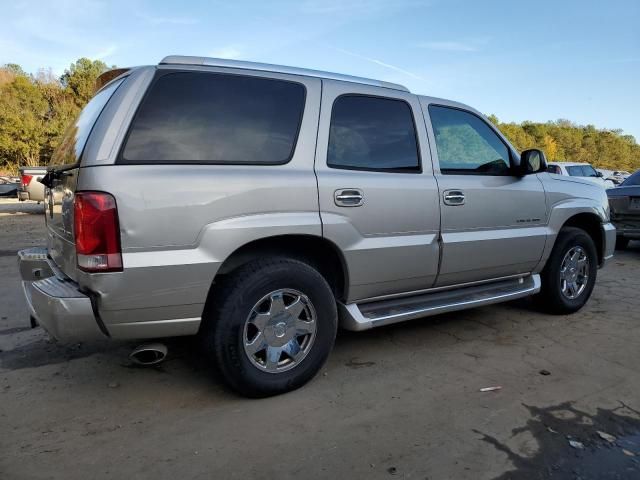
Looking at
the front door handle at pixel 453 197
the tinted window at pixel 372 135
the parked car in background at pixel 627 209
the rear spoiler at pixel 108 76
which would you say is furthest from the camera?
the parked car in background at pixel 627 209

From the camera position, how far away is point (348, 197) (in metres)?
3.31

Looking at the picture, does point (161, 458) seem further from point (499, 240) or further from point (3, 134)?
point (3, 134)

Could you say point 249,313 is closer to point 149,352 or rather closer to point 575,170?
point 149,352

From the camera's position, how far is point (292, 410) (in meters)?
3.01

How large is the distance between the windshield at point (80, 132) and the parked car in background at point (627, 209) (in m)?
8.26

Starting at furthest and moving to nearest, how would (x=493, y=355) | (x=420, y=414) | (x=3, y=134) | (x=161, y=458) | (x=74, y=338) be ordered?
(x=3, y=134)
(x=493, y=355)
(x=420, y=414)
(x=74, y=338)
(x=161, y=458)

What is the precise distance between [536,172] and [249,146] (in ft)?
8.39

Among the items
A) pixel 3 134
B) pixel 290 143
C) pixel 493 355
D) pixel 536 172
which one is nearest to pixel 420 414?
pixel 493 355

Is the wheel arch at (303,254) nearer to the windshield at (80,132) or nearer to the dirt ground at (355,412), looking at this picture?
the dirt ground at (355,412)

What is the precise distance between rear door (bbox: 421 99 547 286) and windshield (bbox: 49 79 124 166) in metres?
2.28

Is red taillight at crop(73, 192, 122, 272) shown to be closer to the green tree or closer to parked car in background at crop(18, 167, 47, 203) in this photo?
parked car in background at crop(18, 167, 47, 203)

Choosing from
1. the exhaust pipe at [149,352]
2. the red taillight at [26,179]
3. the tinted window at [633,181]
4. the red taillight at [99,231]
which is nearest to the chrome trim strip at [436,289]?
the exhaust pipe at [149,352]

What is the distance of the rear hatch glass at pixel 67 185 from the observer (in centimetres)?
286

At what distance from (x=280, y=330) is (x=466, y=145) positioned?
2218 mm
